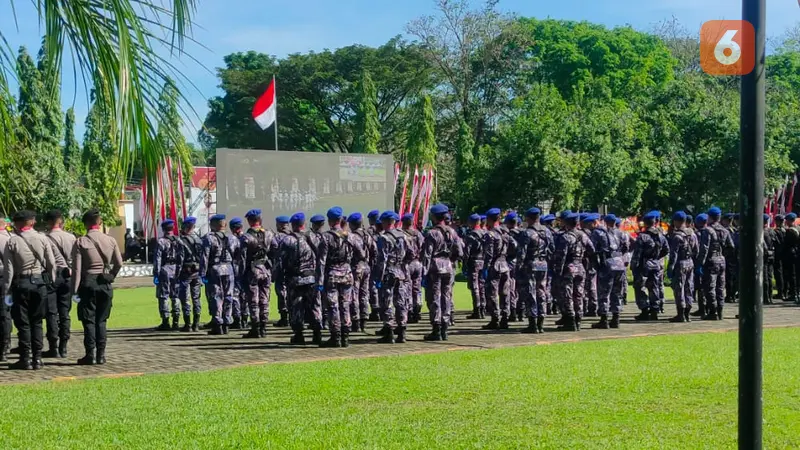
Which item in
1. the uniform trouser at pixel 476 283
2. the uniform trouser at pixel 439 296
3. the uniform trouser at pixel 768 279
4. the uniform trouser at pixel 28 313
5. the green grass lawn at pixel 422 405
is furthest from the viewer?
the uniform trouser at pixel 768 279

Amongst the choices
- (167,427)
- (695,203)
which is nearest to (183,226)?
(167,427)

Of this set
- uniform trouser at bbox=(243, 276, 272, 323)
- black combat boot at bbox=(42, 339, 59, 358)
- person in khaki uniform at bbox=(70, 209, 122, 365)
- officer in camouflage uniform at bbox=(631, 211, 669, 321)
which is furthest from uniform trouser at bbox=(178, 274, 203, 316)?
officer in camouflage uniform at bbox=(631, 211, 669, 321)

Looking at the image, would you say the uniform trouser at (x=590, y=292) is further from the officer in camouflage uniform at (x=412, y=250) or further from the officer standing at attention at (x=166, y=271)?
the officer standing at attention at (x=166, y=271)

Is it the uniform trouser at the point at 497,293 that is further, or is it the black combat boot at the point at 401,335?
the uniform trouser at the point at 497,293

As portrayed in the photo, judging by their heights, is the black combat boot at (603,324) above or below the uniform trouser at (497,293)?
below

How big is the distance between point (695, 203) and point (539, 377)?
23806 millimetres

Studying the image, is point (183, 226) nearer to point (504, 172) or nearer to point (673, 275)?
point (673, 275)

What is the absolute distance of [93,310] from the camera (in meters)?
10.5

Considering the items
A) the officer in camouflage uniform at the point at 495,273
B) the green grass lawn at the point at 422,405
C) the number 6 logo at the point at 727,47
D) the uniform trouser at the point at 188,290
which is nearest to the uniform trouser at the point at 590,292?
the officer in camouflage uniform at the point at 495,273

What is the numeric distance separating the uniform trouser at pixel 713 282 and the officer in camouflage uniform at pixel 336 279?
7.03m

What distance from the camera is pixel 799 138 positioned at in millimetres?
33969

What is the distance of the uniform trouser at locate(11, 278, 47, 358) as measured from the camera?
397 inches

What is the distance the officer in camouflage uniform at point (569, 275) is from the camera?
13703mm

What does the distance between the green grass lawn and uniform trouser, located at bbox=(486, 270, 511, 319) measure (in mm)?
3538
